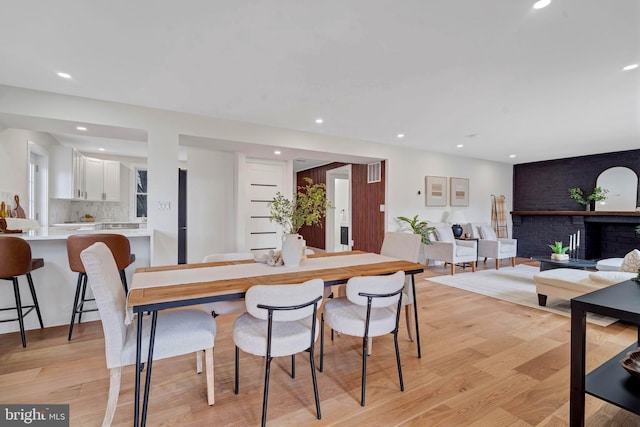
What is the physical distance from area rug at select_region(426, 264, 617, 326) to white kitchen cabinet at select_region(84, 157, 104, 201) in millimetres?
6557

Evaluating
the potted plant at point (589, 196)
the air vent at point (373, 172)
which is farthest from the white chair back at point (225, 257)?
the potted plant at point (589, 196)

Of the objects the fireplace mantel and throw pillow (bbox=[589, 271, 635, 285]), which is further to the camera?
the fireplace mantel

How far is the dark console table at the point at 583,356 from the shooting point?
120 cm

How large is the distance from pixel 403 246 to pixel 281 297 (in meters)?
1.64

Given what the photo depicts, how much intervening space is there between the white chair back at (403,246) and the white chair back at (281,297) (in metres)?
1.38

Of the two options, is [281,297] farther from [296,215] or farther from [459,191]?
[459,191]

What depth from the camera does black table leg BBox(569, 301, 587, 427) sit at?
125 cm

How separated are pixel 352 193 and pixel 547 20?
4890mm

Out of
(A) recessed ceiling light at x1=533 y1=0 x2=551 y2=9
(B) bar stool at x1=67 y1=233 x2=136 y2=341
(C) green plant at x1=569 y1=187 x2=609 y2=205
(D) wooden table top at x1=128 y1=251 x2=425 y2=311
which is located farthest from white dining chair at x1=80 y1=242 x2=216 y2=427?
(C) green plant at x1=569 y1=187 x2=609 y2=205

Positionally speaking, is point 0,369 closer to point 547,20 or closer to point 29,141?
point 29,141

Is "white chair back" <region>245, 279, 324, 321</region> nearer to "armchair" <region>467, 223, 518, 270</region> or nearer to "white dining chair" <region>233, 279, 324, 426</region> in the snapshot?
"white dining chair" <region>233, 279, 324, 426</region>

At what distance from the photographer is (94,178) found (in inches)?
230

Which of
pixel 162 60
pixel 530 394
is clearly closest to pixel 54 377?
pixel 162 60

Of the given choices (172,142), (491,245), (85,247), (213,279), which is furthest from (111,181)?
(491,245)
